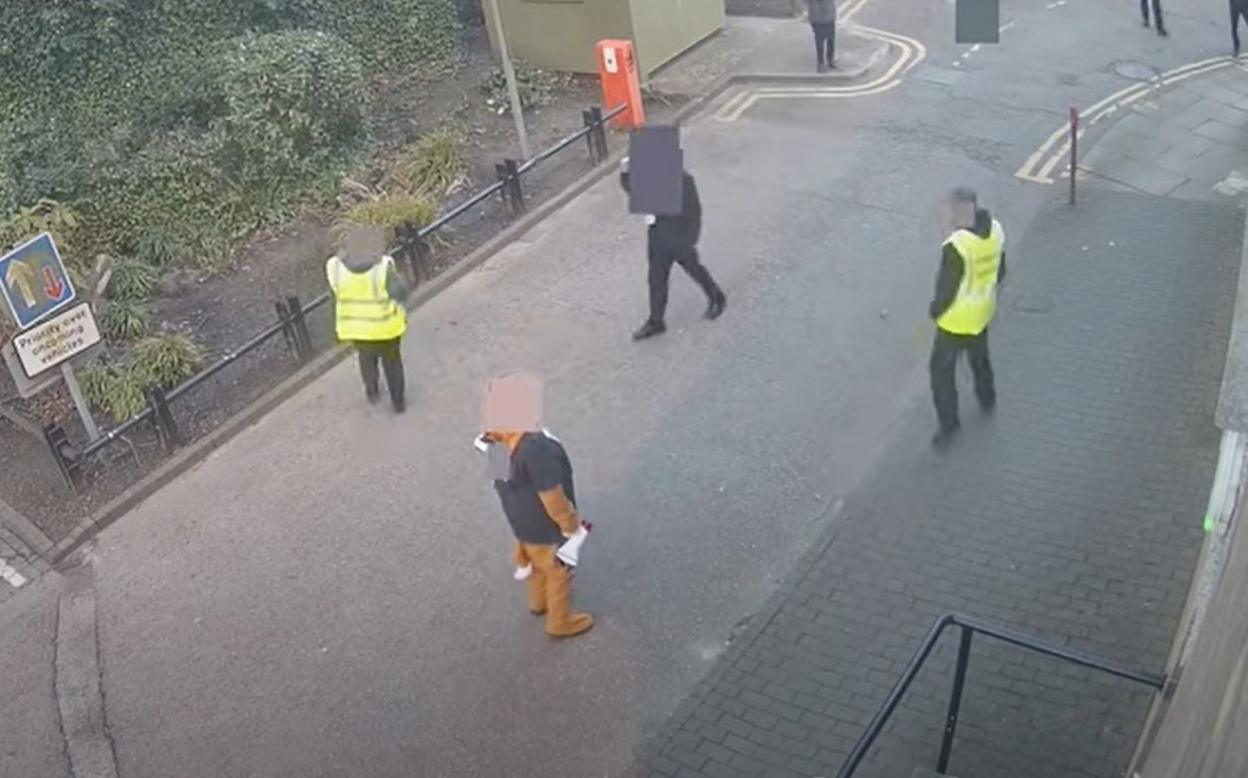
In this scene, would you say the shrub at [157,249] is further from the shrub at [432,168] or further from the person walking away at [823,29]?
the person walking away at [823,29]

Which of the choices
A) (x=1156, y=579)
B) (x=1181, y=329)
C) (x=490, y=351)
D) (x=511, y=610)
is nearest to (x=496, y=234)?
(x=490, y=351)

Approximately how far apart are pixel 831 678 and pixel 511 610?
201cm

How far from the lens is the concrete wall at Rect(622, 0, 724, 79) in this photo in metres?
15.5

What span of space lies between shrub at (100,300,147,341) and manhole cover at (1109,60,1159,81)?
1154 cm

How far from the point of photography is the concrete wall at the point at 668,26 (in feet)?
51.0

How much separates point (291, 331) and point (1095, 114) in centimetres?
935

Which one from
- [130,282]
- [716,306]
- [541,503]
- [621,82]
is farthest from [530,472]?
[621,82]

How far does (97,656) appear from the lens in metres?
8.00

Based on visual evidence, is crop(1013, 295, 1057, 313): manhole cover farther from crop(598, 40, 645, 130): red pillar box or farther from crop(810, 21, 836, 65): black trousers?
crop(810, 21, 836, 65): black trousers

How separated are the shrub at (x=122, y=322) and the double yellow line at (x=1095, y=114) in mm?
8538

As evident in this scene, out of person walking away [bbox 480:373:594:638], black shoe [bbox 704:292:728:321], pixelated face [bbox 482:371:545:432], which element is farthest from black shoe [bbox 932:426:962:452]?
pixelated face [bbox 482:371:545:432]

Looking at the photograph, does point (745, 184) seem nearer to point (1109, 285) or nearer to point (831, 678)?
point (1109, 285)

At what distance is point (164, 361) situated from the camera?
10.4 m

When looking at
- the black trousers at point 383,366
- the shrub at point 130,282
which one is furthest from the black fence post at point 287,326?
the shrub at point 130,282
